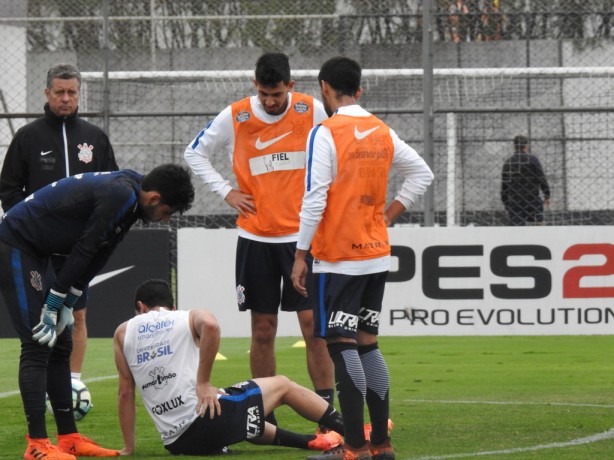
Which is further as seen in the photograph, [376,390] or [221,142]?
[221,142]

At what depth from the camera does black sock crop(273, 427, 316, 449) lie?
22.1 ft

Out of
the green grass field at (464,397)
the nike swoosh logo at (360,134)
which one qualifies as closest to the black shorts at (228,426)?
the green grass field at (464,397)

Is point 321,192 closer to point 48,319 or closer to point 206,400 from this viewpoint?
point 206,400

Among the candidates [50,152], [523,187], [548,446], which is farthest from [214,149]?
[523,187]

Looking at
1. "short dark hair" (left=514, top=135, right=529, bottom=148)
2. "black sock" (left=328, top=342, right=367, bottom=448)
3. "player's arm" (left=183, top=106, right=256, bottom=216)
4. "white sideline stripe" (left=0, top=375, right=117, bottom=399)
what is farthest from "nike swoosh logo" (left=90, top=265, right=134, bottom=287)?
"black sock" (left=328, top=342, right=367, bottom=448)

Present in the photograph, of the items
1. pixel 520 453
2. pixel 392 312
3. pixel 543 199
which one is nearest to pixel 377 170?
pixel 520 453

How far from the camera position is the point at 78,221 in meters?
6.37

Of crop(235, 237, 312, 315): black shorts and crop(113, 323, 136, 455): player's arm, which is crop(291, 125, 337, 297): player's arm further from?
crop(235, 237, 312, 315): black shorts

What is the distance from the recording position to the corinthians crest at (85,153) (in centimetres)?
844

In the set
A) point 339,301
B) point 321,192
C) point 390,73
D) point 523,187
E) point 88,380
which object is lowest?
point 88,380

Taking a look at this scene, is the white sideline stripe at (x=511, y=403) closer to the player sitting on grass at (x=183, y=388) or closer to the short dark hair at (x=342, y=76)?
the player sitting on grass at (x=183, y=388)

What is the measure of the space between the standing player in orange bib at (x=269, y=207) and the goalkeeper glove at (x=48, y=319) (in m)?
1.41

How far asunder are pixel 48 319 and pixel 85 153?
232 cm

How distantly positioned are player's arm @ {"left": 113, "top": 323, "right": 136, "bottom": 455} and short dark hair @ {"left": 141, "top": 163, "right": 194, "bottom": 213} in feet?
2.63
